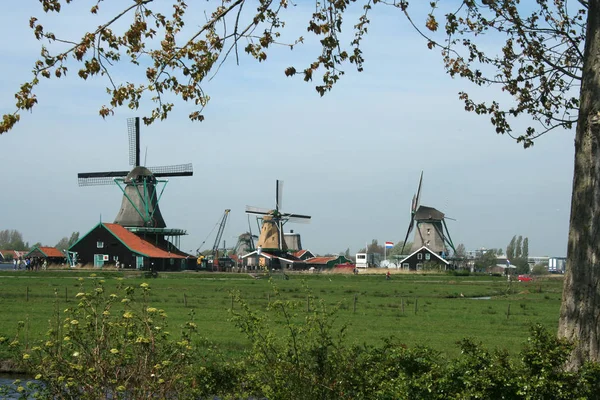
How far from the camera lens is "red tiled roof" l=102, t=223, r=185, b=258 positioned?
8100 cm

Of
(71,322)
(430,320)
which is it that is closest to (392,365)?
(71,322)

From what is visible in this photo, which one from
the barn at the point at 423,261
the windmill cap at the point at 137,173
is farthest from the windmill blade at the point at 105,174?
the barn at the point at 423,261

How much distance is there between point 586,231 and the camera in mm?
8992

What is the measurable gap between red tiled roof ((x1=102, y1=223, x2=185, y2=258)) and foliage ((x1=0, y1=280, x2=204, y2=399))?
238ft

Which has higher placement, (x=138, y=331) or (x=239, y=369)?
(x=138, y=331)

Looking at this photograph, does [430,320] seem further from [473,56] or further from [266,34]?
[266,34]

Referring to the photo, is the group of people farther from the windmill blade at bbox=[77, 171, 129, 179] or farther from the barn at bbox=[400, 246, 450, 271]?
the barn at bbox=[400, 246, 450, 271]

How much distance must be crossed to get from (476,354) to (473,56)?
5480 mm

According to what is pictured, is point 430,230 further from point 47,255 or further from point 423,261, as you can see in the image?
point 47,255

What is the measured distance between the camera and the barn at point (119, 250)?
81000mm

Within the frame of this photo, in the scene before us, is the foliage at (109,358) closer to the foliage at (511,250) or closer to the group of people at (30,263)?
the group of people at (30,263)

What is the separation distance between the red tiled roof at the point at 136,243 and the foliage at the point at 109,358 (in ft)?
238

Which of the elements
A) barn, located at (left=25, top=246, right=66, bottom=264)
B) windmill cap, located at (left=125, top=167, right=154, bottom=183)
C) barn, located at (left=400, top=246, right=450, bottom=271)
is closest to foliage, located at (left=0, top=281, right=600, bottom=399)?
windmill cap, located at (left=125, top=167, right=154, bottom=183)

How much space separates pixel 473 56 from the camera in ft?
41.0
